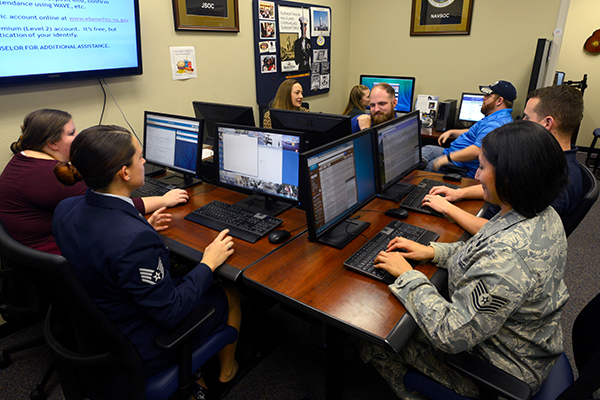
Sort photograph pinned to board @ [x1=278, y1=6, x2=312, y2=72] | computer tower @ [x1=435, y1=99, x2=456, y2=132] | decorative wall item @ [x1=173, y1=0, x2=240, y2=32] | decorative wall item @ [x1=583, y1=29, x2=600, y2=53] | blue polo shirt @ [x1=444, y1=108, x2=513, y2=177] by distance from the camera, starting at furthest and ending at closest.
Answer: decorative wall item @ [x1=583, y1=29, x2=600, y2=53] < computer tower @ [x1=435, y1=99, x2=456, y2=132] < photograph pinned to board @ [x1=278, y1=6, x2=312, y2=72] < decorative wall item @ [x1=173, y1=0, x2=240, y2=32] < blue polo shirt @ [x1=444, y1=108, x2=513, y2=177]

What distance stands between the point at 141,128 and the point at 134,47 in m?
0.58

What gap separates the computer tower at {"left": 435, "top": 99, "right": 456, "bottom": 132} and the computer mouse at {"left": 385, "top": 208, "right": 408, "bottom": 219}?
251cm

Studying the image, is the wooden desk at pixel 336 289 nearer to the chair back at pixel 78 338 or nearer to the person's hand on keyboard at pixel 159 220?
the chair back at pixel 78 338

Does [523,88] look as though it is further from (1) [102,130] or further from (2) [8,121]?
(2) [8,121]

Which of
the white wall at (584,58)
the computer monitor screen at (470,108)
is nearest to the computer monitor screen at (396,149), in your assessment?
the computer monitor screen at (470,108)

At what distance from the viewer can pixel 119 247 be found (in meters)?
1.07

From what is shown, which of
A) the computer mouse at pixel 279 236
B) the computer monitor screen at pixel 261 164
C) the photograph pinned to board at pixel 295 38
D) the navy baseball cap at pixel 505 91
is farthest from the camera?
the photograph pinned to board at pixel 295 38

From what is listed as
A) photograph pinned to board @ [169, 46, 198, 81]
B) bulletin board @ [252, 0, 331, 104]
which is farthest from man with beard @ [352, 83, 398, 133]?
photograph pinned to board @ [169, 46, 198, 81]

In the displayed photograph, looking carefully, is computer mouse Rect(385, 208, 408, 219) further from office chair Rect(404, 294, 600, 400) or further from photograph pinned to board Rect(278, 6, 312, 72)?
photograph pinned to board Rect(278, 6, 312, 72)

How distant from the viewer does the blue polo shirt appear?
2.47 m

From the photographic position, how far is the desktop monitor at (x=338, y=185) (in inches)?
52.8

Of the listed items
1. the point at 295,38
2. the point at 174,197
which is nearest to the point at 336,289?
the point at 174,197

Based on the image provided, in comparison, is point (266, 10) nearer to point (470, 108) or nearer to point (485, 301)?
point (470, 108)

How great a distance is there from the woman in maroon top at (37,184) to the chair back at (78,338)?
0.61 metres
